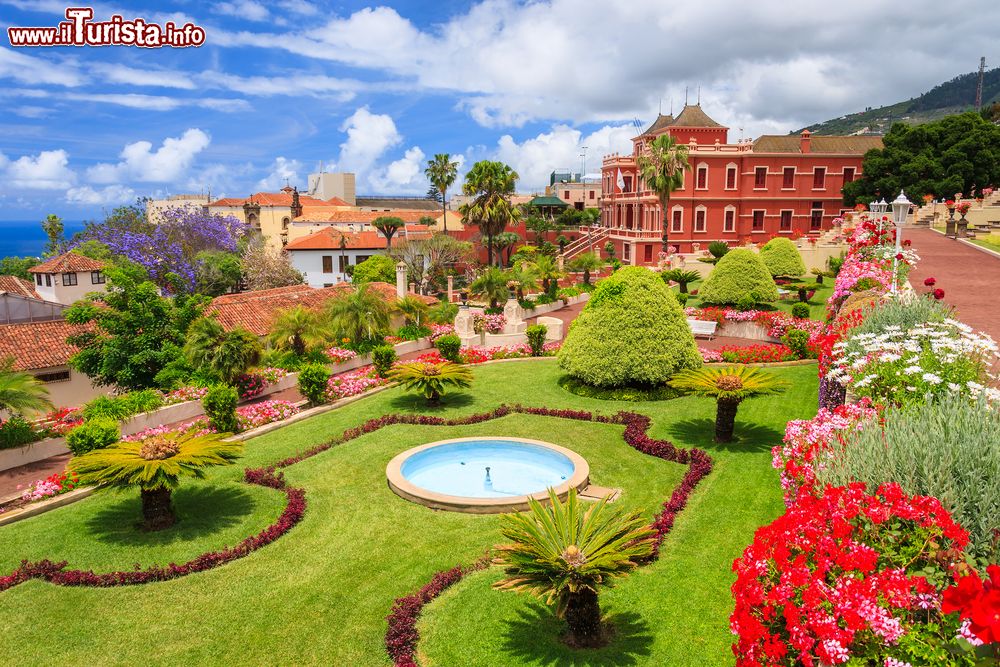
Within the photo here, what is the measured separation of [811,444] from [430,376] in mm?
11745

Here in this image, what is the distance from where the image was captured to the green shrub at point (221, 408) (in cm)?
1631

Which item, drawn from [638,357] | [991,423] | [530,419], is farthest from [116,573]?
[638,357]

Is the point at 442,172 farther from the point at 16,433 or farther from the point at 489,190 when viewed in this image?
the point at 16,433

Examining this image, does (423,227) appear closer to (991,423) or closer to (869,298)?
Result: (869,298)

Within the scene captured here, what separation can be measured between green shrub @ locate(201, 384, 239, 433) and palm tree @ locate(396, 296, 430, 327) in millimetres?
13420

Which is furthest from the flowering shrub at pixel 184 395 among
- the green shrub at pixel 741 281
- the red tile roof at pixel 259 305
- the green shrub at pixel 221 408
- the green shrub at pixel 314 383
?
the green shrub at pixel 741 281

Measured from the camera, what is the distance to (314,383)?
61.2 ft

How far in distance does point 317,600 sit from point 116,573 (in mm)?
3296

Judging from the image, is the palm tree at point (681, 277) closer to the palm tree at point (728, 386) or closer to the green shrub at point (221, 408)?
the palm tree at point (728, 386)

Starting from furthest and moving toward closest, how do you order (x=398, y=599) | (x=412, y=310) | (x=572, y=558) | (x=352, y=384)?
(x=412, y=310)
(x=352, y=384)
(x=398, y=599)
(x=572, y=558)

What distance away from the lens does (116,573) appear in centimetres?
968

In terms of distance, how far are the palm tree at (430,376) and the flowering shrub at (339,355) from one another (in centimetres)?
674

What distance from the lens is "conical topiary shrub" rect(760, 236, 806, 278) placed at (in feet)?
118

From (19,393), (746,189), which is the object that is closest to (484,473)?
(19,393)
